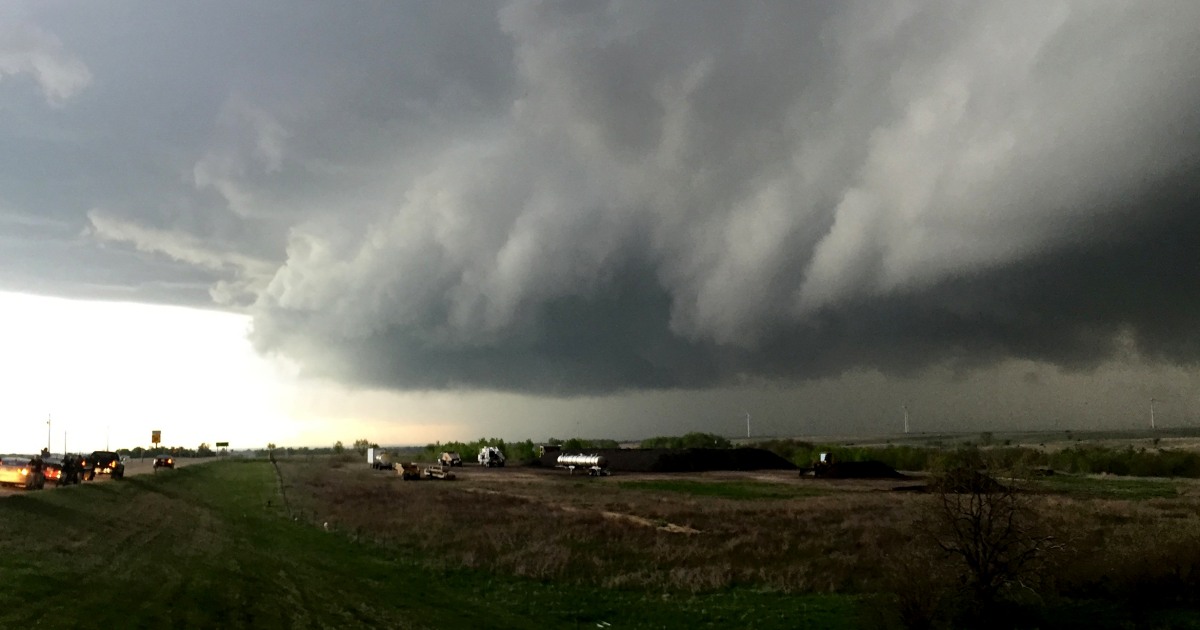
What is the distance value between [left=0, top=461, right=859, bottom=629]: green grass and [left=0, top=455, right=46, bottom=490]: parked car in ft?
62.0

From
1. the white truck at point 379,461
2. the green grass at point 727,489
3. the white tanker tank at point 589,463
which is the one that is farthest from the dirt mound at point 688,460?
the green grass at point 727,489

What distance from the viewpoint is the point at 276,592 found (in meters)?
23.0

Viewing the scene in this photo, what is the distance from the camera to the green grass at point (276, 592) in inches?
763

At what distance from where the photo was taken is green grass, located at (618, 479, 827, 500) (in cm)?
6819

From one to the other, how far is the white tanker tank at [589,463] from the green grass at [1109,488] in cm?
5376

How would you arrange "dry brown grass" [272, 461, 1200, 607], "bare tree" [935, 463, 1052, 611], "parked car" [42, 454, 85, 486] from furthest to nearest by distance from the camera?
A: "parked car" [42, 454, 85, 486] → "dry brown grass" [272, 461, 1200, 607] → "bare tree" [935, 463, 1052, 611]

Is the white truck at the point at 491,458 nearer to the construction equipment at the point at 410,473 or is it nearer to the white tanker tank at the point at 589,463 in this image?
the white tanker tank at the point at 589,463

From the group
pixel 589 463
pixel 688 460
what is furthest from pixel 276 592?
pixel 688 460

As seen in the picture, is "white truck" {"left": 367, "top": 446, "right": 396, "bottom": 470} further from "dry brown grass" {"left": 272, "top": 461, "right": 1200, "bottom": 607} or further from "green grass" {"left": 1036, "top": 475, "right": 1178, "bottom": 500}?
"green grass" {"left": 1036, "top": 475, "right": 1178, "bottom": 500}

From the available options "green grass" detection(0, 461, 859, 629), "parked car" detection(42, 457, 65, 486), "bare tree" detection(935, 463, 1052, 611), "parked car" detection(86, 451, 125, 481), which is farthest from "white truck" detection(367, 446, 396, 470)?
"bare tree" detection(935, 463, 1052, 611)

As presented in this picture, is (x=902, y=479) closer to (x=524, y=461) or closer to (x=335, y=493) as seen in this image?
(x=335, y=493)

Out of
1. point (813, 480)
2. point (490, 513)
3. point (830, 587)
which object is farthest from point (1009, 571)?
point (813, 480)

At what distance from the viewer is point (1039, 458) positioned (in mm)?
106500

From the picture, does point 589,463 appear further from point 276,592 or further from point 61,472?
point 276,592
